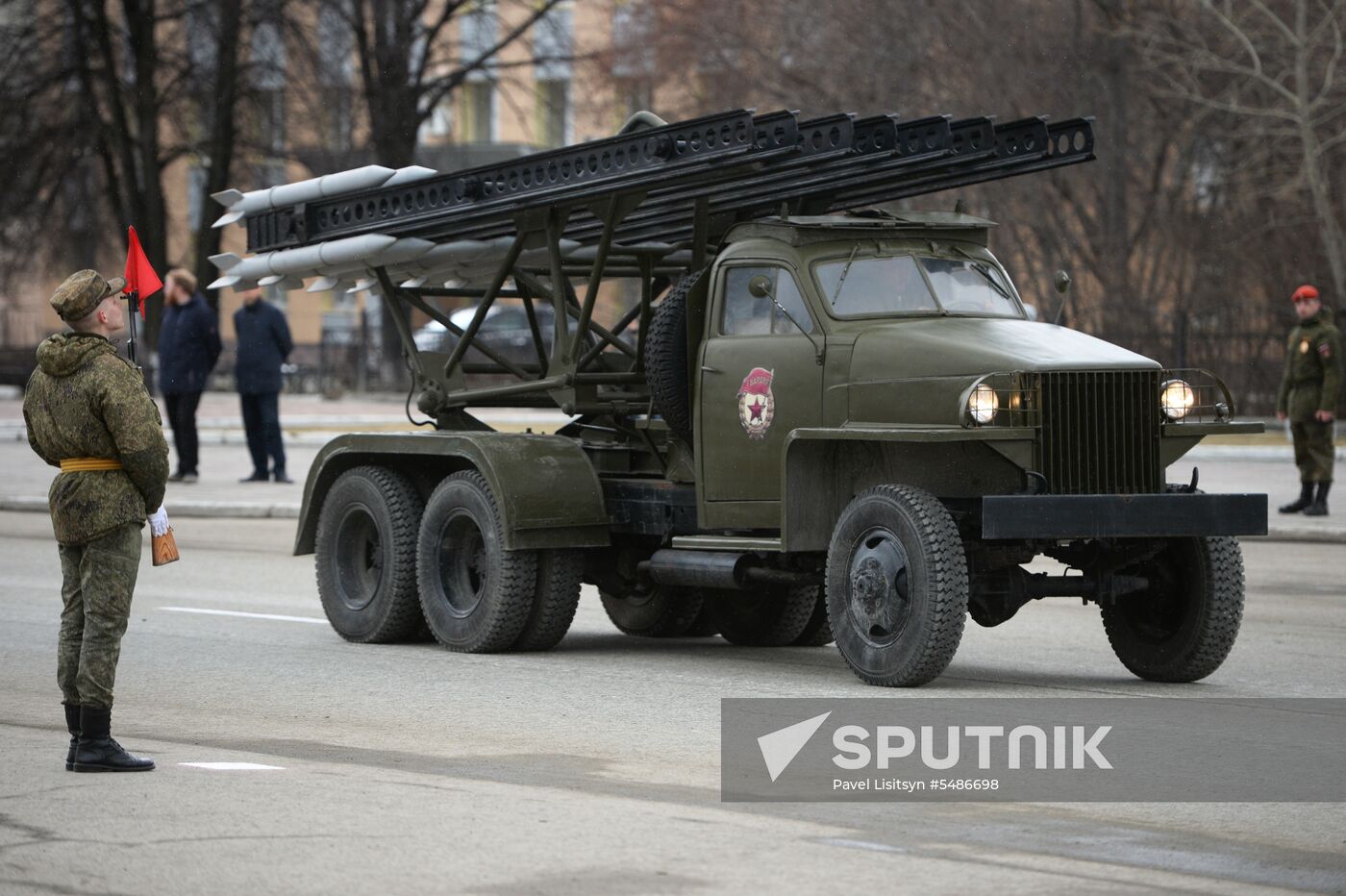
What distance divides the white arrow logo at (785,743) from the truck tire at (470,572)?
283 centimetres

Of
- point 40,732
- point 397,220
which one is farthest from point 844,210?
point 40,732

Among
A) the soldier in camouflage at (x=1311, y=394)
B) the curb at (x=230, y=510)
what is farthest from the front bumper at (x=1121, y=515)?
the curb at (x=230, y=510)

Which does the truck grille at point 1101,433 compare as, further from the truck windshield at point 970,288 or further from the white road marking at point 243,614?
the white road marking at point 243,614

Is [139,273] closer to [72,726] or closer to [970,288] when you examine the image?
[72,726]

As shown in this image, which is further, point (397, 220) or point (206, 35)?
point (206, 35)

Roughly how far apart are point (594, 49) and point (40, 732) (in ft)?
130

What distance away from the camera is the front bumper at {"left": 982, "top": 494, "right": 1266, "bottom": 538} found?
10.1 m

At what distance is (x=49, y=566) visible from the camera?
692 inches

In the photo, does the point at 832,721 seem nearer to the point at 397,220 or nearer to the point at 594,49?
the point at 397,220

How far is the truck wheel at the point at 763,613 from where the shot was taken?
42.1 ft

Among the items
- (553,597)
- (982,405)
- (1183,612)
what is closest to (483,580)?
(553,597)

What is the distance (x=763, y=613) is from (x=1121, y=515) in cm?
305

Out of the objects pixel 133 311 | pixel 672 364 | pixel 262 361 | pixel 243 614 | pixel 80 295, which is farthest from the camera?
pixel 262 361

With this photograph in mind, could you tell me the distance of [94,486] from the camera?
27.9 ft
